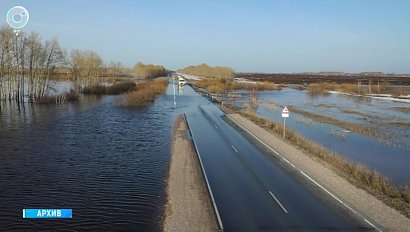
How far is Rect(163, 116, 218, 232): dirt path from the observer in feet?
45.6

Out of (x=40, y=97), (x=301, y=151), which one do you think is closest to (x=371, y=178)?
Answer: (x=301, y=151)

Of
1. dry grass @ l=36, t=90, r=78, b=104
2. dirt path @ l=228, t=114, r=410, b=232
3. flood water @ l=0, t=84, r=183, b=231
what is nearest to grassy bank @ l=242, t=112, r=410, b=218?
dirt path @ l=228, t=114, r=410, b=232

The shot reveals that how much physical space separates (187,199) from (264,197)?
331 centimetres

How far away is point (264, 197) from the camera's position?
1698cm

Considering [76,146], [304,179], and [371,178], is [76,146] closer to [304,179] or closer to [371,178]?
[304,179]

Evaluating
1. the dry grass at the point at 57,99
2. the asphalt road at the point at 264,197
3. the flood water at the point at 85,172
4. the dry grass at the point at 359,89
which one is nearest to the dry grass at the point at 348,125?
the asphalt road at the point at 264,197

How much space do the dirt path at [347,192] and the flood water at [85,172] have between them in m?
7.88

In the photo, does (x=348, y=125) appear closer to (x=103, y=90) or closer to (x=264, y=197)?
(x=264, y=197)

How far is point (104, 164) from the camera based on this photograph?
958 inches

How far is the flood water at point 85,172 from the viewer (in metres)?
15.4

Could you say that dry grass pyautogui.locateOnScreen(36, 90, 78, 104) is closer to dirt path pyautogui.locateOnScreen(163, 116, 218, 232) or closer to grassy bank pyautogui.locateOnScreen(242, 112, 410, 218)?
dirt path pyautogui.locateOnScreen(163, 116, 218, 232)

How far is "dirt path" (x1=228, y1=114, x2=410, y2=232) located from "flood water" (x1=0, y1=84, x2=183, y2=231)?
25.8 feet

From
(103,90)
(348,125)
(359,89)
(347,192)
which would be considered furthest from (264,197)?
(359,89)

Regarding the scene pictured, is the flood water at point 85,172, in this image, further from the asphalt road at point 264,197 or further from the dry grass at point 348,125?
the dry grass at point 348,125
